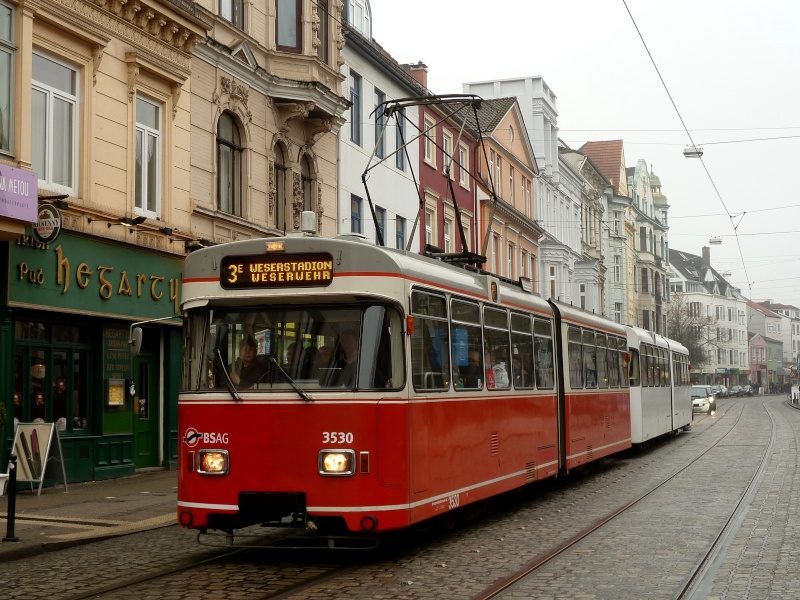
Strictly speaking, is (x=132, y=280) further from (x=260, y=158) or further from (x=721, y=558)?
(x=721, y=558)

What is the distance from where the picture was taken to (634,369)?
25141 millimetres

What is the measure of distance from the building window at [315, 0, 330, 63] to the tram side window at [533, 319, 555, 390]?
40.3 feet

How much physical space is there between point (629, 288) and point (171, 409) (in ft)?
205

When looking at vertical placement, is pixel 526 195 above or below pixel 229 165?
above

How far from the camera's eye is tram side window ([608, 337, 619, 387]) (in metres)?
21.8

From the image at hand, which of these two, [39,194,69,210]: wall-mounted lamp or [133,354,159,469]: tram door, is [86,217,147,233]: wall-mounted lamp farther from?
[133,354,159,469]: tram door

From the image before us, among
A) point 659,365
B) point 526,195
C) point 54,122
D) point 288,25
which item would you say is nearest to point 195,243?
point 54,122

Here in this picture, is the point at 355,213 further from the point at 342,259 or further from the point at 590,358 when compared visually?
the point at 342,259

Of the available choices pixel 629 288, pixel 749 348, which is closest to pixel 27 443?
pixel 629 288

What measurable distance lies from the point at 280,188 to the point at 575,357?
9.36m

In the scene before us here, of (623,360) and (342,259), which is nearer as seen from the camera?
(342,259)

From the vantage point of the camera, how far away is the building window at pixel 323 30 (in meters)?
26.6

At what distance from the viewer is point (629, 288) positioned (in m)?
80.1

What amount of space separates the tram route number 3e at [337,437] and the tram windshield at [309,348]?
39cm
